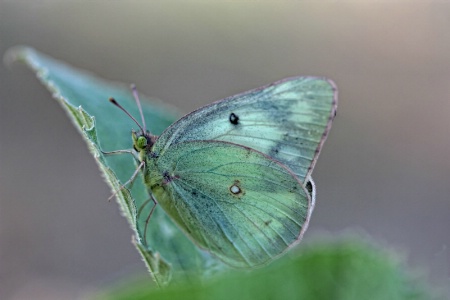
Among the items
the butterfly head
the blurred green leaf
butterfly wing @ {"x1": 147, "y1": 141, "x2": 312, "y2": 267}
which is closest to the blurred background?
butterfly wing @ {"x1": 147, "y1": 141, "x2": 312, "y2": 267}

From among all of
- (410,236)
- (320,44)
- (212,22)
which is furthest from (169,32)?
(410,236)

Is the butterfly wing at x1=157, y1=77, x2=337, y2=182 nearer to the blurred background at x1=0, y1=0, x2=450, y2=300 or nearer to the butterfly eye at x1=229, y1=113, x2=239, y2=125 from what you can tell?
the butterfly eye at x1=229, y1=113, x2=239, y2=125

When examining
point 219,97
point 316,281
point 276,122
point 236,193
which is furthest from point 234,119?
point 219,97

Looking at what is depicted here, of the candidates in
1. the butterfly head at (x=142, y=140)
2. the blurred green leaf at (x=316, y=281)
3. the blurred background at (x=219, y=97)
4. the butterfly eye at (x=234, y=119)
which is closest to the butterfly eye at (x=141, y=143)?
the butterfly head at (x=142, y=140)

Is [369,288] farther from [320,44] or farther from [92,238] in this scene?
[320,44]

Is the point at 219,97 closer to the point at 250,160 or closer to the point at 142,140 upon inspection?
the point at 250,160

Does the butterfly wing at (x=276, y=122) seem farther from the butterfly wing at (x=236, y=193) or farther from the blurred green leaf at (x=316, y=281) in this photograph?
the blurred green leaf at (x=316, y=281)

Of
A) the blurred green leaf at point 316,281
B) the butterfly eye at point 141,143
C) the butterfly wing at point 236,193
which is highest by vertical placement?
the butterfly eye at point 141,143

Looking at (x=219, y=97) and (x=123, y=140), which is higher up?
(x=219, y=97)
